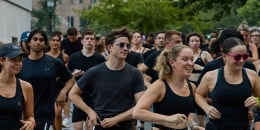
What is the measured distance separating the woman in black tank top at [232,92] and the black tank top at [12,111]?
1915mm

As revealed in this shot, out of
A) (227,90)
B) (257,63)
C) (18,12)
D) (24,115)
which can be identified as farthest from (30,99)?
(18,12)

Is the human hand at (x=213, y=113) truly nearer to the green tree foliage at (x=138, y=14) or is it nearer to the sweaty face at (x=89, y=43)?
the sweaty face at (x=89, y=43)

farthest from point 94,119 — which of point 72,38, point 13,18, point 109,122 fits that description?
point 13,18

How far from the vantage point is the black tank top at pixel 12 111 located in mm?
5816

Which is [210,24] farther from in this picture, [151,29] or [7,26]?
[7,26]

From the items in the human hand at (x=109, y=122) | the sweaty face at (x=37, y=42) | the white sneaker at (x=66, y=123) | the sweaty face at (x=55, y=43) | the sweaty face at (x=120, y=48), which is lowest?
the white sneaker at (x=66, y=123)

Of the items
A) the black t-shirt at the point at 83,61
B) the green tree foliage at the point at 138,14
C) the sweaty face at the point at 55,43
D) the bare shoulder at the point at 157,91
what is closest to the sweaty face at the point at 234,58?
the bare shoulder at the point at 157,91

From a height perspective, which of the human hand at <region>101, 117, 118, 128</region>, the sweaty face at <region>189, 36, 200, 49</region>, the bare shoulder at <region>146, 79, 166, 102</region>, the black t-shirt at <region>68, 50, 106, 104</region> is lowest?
the human hand at <region>101, 117, 118, 128</region>

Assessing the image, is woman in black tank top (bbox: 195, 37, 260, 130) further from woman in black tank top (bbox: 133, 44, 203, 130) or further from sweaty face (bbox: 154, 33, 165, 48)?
sweaty face (bbox: 154, 33, 165, 48)

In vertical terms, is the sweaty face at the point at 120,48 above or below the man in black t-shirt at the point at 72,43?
above

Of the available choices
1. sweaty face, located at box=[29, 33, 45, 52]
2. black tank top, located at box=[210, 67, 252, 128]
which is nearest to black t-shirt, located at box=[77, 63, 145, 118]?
black tank top, located at box=[210, 67, 252, 128]

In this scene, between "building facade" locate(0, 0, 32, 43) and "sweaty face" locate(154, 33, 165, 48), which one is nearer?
"sweaty face" locate(154, 33, 165, 48)

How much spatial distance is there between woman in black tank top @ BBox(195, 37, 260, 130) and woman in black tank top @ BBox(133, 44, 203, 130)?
53 cm

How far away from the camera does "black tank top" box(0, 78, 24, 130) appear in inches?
229
